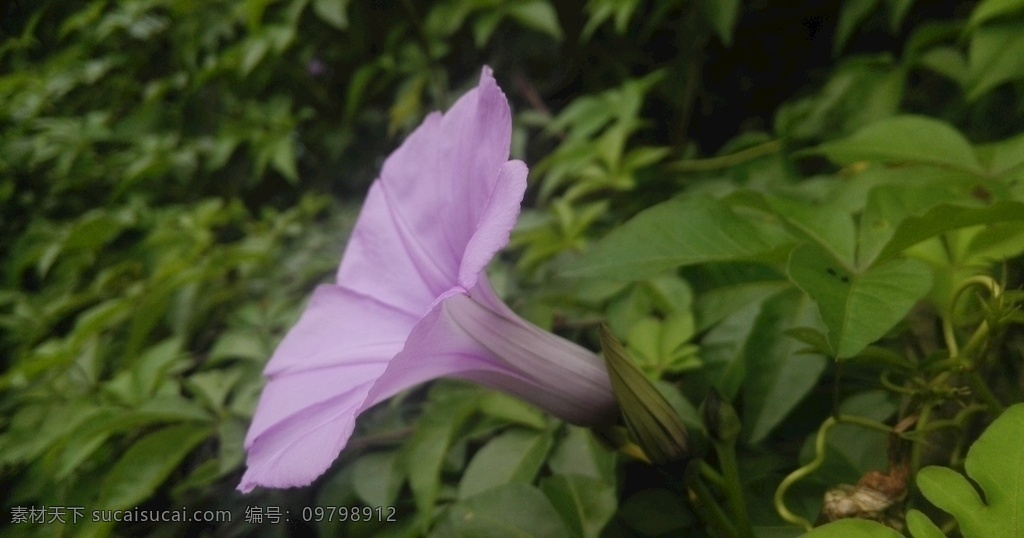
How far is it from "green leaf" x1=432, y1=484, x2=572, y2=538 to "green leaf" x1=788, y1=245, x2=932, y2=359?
284 millimetres

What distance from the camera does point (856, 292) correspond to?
468 mm

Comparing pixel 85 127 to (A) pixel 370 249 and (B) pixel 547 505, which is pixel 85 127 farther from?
(B) pixel 547 505

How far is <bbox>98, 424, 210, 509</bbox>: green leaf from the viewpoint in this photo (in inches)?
31.7

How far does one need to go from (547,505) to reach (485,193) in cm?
29

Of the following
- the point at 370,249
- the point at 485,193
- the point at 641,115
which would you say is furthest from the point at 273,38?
the point at 485,193

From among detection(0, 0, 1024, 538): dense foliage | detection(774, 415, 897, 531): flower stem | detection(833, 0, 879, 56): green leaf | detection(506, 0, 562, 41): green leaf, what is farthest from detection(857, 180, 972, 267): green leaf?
detection(506, 0, 562, 41): green leaf

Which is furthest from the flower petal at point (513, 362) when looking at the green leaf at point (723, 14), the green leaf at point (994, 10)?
the green leaf at point (723, 14)

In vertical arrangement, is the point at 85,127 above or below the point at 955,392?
below

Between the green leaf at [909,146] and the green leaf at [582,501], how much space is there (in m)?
0.49

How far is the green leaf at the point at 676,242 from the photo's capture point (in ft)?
1.80

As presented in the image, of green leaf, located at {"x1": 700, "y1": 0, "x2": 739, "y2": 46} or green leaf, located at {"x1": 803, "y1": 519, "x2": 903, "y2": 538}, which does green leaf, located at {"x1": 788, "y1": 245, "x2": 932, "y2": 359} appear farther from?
green leaf, located at {"x1": 700, "y1": 0, "x2": 739, "y2": 46}

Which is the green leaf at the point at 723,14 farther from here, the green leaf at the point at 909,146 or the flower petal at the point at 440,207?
the flower petal at the point at 440,207

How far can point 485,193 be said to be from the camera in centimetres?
51

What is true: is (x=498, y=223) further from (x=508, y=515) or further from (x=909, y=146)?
(x=909, y=146)
